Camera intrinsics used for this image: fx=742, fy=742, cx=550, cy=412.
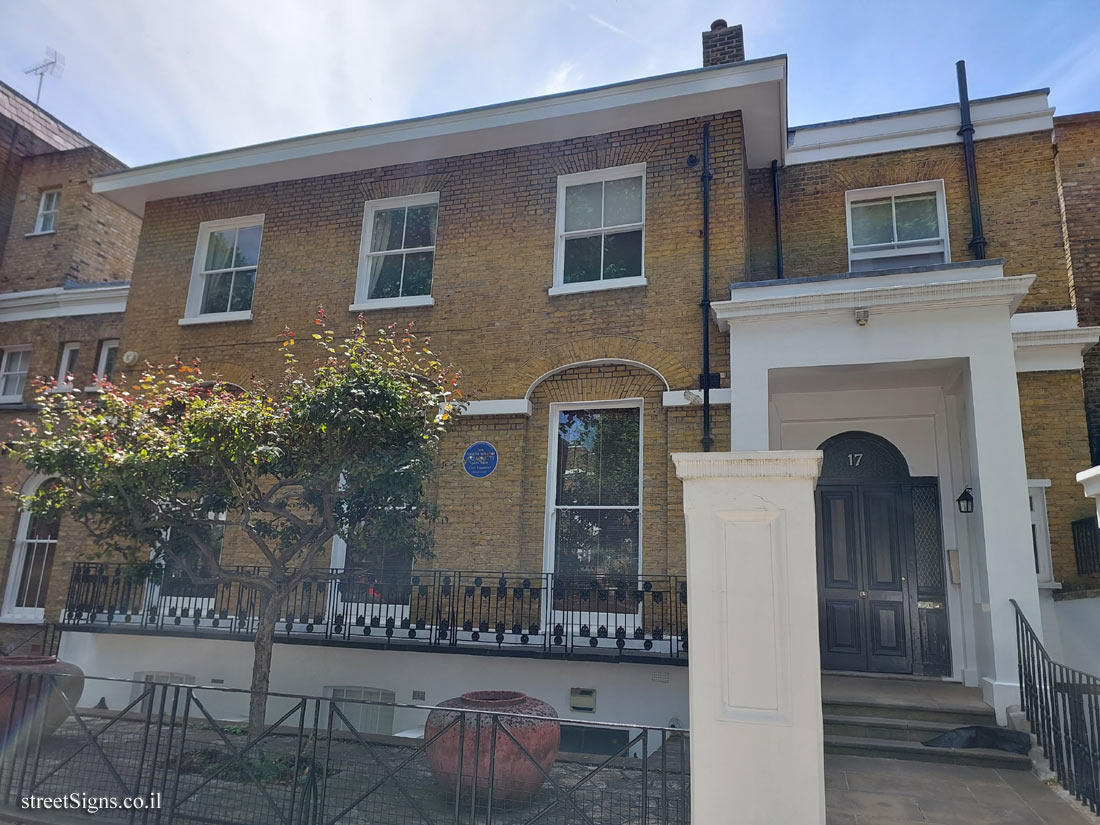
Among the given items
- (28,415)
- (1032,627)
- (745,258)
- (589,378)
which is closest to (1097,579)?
(1032,627)

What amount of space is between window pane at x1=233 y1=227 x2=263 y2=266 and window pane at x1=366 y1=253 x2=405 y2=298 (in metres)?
2.30

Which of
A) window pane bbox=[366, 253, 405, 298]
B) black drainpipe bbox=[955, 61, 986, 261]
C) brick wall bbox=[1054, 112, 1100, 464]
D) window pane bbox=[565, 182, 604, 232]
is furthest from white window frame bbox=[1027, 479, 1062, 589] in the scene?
window pane bbox=[366, 253, 405, 298]

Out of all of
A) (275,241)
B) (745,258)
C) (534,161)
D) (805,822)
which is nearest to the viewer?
(805,822)

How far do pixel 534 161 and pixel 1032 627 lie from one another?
841cm

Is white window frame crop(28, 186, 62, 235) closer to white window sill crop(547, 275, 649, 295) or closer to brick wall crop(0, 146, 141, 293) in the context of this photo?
brick wall crop(0, 146, 141, 293)

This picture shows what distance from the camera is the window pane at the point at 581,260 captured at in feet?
34.1

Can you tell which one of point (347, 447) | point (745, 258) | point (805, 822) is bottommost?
point (805, 822)

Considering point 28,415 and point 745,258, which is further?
point 28,415

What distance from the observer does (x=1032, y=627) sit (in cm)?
711

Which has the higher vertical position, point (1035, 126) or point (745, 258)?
point (1035, 126)

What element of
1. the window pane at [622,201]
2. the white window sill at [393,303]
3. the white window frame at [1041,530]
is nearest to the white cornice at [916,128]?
the window pane at [622,201]

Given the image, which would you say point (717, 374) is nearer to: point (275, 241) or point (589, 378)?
point (589, 378)

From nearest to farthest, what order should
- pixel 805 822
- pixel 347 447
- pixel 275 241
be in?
pixel 805 822
pixel 347 447
pixel 275 241

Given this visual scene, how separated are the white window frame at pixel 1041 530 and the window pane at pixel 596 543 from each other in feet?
16.3
